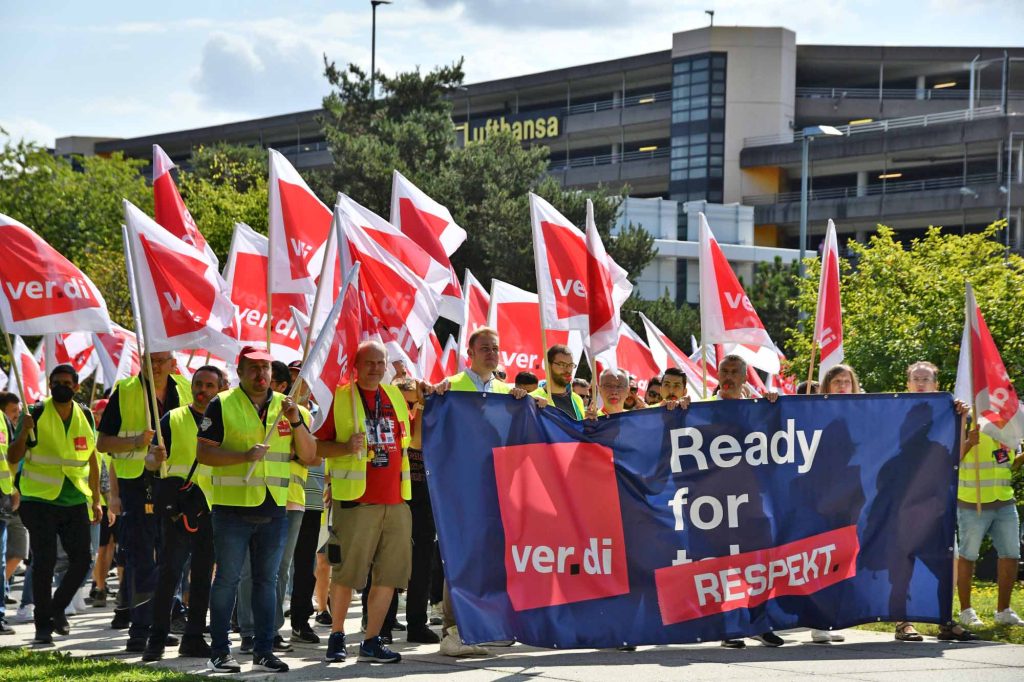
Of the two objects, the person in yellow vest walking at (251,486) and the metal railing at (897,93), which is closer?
the person in yellow vest walking at (251,486)

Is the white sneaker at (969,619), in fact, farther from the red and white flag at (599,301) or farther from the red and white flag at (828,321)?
the red and white flag at (599,301)

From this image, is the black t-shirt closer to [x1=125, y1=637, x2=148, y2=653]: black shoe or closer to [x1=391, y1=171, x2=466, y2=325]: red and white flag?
[x1=125, y1=637, x2=148, y2=653]: black shoe

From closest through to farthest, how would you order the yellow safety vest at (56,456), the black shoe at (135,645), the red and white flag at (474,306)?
the black shoe at (135,645)
the yellow safety vest at (56,456)
the red and white flag at (474,306)

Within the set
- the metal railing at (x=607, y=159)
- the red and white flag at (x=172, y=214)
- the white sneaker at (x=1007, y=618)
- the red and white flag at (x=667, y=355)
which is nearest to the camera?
the white sneaker at (x=1007, y=618)

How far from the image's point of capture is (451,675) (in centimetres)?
871

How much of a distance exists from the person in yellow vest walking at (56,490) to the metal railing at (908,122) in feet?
187

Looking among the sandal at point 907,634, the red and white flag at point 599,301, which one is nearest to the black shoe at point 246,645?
the red and white flag at point 599,301

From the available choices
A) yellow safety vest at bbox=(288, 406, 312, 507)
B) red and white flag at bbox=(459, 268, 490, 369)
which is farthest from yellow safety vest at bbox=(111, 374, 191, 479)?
red and white flag at bbox=(459, 268, 490, 369)

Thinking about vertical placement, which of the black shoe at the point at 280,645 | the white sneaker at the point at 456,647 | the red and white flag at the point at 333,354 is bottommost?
the black shoe at the point at 280,645

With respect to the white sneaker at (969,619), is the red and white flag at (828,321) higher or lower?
higher

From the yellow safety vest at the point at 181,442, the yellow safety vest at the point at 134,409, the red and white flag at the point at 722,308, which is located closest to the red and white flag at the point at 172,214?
the yellow safety vest at the point at 134,409

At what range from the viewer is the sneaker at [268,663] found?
29.4 feet

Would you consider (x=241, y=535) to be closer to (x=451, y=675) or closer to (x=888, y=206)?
(x=451, y=675)

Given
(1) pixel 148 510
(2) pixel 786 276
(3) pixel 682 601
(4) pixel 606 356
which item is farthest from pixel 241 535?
→ (2) pixel 786 276
